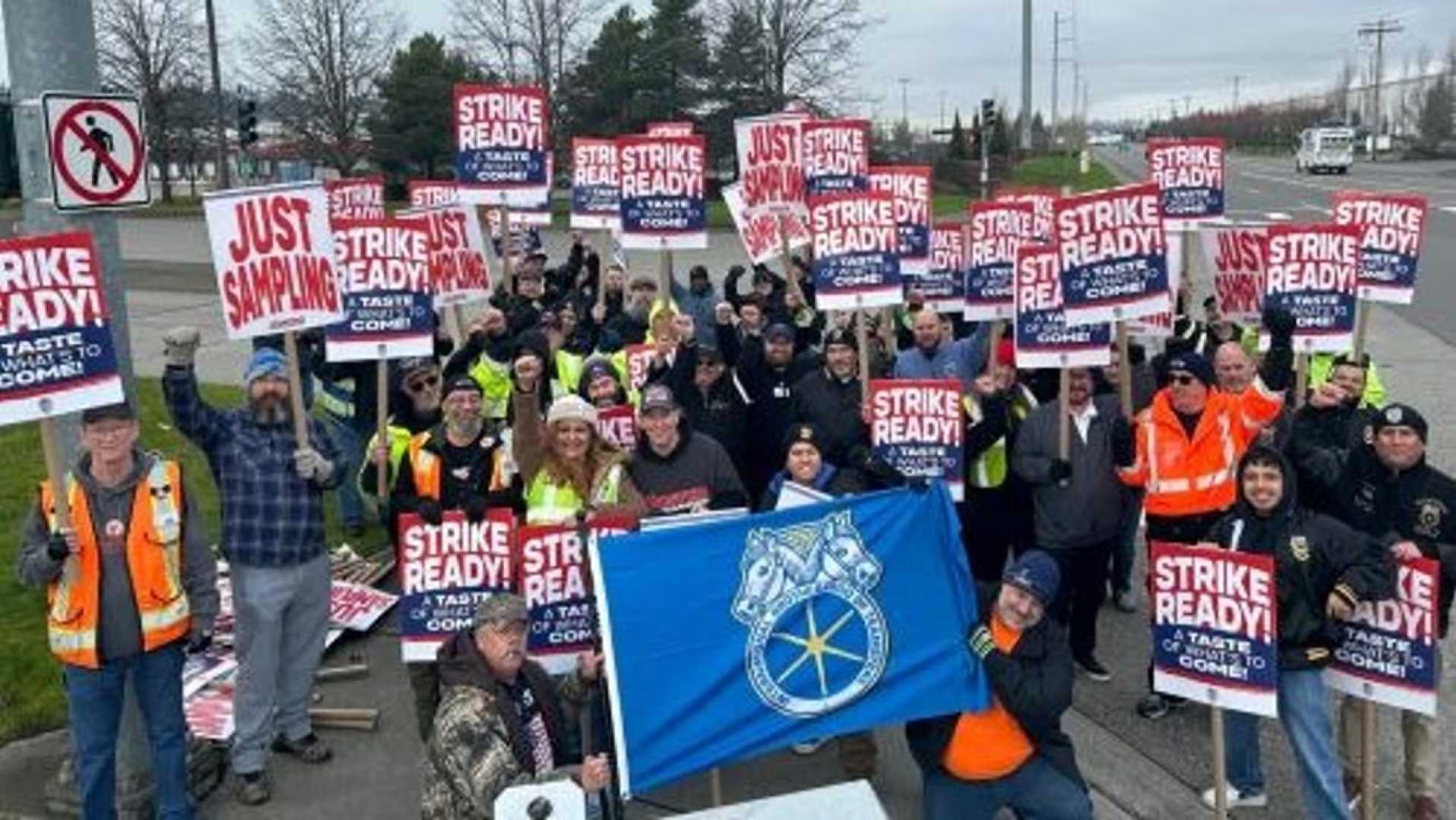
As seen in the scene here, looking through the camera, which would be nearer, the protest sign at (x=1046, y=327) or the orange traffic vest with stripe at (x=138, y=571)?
the orange traffic vest with stripe at (x=138, y=571)

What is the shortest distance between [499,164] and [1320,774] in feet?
25.1

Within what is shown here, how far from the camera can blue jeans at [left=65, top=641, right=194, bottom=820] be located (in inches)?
226

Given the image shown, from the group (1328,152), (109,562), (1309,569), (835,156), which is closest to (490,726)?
(109,562)

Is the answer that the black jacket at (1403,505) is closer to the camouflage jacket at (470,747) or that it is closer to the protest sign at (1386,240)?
the protest sign at (1386,240)

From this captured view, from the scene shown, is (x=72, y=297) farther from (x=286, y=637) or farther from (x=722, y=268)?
(x=722, y=268)

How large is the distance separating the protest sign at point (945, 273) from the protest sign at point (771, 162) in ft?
4.07

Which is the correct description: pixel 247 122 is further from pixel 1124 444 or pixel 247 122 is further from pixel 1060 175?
pixel 1060 175

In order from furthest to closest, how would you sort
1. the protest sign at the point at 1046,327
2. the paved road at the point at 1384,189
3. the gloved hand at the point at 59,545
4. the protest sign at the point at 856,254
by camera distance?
the paved road at the point at 1384,189, the protest sign at the point at 856,254, the protest sign at the point at 1046,327, the gloved hand at the point at 59,545

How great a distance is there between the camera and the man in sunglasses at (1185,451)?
7.02 m

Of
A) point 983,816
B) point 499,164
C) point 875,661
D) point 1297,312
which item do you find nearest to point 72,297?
point 875,661

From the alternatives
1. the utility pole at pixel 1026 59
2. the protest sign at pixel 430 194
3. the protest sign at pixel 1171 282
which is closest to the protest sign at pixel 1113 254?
the protest sign at pixel 1171 282

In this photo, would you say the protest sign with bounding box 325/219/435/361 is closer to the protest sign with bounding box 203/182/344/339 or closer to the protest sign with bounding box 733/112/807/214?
the protest sign with bounding box 203/182/344/339

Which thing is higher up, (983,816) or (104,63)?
(104,63)

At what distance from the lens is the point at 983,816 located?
5.47 m
